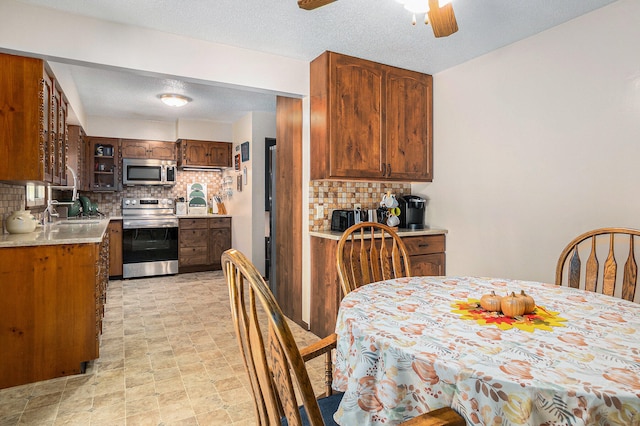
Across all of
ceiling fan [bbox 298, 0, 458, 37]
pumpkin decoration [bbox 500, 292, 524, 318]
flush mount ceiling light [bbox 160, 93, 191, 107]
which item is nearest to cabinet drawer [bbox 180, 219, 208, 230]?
flush mount ceiling light [bbox 160, 93, 191, 107]

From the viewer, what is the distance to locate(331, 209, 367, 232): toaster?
3.25 metres

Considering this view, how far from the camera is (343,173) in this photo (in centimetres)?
312

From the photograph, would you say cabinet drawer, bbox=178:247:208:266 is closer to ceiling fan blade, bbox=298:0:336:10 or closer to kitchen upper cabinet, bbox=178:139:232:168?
kitchen upper cabinet, bbox=178:139:232:168

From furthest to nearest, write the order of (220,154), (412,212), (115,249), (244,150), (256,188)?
1. (220,154)
2. (244,150)
3. (256,188)
4. (115,249)
5. (412,212)

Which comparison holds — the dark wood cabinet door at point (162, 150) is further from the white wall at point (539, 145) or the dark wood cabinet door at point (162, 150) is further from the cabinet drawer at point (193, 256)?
the white wall at point (539, 145)

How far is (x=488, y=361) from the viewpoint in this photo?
2.77 ft

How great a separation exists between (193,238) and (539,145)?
186 inches

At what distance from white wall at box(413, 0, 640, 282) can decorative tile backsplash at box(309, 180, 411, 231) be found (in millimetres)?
515

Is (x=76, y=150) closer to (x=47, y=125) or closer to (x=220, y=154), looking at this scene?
(x=220, y=154)

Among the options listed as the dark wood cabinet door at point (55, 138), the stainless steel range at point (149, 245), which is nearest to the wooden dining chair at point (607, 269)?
the dark wood cabinet door at point (55, 138)

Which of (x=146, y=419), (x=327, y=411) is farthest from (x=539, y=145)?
(x=146, y=419)

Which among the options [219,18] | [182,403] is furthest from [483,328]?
[219,18]

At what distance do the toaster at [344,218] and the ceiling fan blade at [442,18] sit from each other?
168cm

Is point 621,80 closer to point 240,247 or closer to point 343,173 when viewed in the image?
point 343,173
